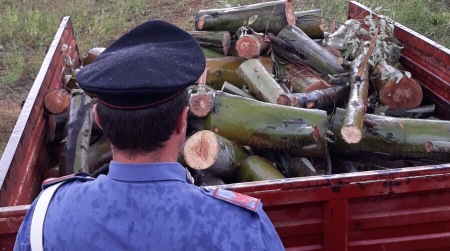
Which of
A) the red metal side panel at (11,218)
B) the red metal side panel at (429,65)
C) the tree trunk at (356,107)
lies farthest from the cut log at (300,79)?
the red metal side panel at (11,218)

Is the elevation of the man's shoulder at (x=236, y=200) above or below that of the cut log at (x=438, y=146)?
above

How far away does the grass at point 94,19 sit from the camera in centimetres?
697

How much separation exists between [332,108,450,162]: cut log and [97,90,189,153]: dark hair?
193 cm

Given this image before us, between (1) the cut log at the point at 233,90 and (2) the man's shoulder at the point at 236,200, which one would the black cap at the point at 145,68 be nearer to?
(2) the man's shoulder at the point at 236,200

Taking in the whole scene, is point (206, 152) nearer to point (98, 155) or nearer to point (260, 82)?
point (98, 155)

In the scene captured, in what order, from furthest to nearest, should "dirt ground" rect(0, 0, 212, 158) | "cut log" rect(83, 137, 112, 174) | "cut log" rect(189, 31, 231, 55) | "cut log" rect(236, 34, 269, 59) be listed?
"dirt ground" rect(0, 0, 212, 158) < "cut log" rect(189, 31, 231, 55) < "cut log" rect(236, 34, 269, 59) < "cut log" rect(83, 137, 112, 174)

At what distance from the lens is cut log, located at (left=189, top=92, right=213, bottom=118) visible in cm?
324

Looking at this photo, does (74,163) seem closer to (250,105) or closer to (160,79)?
(250,105)

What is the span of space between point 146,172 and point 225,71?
265 centimetres

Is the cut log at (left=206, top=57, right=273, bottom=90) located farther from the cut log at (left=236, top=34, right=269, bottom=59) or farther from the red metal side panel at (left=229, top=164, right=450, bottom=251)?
the red metal side panel at (left=229, top=164, right=450, bottom=251)

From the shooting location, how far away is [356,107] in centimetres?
324

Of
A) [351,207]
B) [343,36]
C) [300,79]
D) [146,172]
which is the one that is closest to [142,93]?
[146,172]

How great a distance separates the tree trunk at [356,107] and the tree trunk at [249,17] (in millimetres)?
651

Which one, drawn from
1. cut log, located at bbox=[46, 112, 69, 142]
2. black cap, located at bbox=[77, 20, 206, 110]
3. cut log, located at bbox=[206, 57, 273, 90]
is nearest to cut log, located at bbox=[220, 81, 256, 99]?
cut log, located at bbox=[206, 57, 273, 90]
